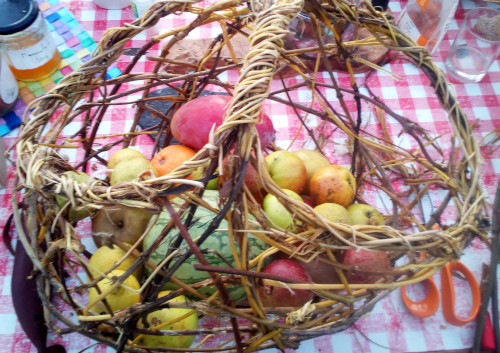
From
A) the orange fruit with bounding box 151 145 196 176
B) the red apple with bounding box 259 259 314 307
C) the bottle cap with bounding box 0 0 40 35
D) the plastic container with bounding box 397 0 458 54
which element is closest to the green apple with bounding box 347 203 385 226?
the red apple with bounding box 259 259 314 307

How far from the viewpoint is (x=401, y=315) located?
0.63 m

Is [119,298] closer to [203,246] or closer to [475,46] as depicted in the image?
[203,246]

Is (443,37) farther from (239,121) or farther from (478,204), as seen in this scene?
(239,121)

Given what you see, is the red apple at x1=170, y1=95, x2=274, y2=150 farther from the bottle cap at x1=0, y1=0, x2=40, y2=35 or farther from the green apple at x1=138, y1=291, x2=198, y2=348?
the bottle cap at x1=0, y1=0, x2=40, y2=35

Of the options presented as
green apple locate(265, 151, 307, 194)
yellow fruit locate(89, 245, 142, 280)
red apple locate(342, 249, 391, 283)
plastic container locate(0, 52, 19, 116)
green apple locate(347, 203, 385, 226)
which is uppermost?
plastic container locate(0, 52, 19, 116)

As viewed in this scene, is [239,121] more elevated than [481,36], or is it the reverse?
[239,121]

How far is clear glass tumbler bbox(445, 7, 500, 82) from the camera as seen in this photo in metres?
0.85

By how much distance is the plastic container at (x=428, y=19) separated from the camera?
815mm

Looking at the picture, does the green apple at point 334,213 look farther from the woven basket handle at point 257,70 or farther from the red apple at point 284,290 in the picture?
the woven basket handle at point 257,70

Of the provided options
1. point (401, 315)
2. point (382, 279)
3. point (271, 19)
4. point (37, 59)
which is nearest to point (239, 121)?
point (271, 19)

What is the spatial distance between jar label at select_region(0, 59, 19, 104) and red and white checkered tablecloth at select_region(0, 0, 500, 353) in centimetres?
6

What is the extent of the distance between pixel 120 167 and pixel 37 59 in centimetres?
40

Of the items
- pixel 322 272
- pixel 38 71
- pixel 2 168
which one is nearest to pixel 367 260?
pixel 322 272

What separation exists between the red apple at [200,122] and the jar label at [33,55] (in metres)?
0.36
